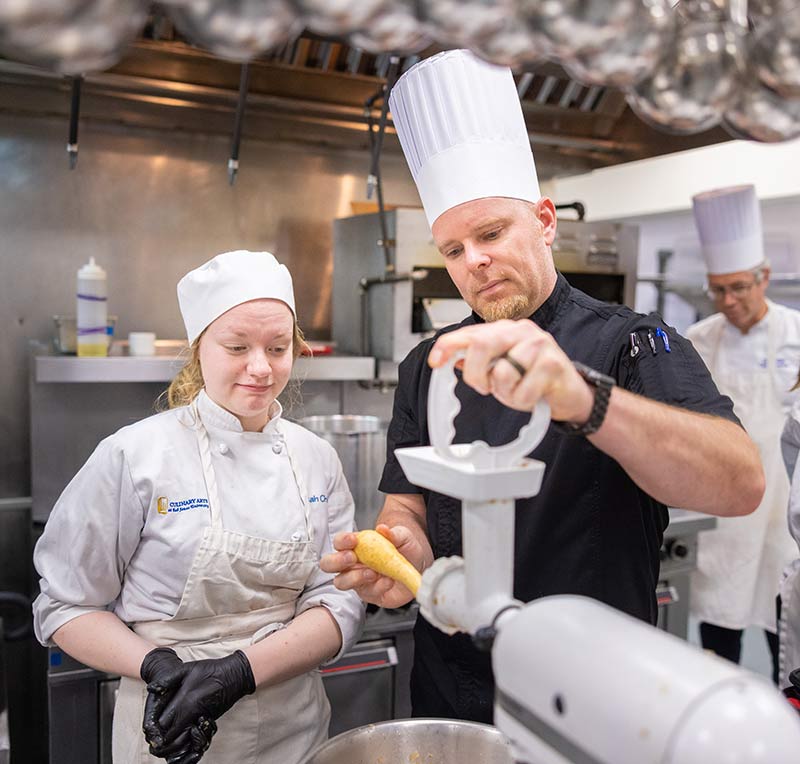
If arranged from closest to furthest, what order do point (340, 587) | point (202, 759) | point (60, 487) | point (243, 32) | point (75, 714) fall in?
point (243, 32)
point (340, 587)
point (202, 759)
point (75, 714)
point (60, 487)

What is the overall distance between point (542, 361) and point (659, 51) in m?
0.28

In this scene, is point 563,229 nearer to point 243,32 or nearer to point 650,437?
point 650,437

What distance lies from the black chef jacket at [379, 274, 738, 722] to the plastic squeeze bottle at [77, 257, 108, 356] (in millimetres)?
1413

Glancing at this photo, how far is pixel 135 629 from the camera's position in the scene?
145cm

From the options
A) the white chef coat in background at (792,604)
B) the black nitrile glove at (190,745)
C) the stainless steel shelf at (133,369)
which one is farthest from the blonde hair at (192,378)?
the white chef coat in background at (792,604)

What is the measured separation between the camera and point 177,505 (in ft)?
4.77

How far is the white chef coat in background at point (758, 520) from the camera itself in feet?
10.6

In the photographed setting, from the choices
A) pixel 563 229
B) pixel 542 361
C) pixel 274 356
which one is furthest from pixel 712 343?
pixel 542 361

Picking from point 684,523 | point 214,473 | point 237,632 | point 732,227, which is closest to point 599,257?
point 732,227

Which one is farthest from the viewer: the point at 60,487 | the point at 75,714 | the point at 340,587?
the point at 60,487

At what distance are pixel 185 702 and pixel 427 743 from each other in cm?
43

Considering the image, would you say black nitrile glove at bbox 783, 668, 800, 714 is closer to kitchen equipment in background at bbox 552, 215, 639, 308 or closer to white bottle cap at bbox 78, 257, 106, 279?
kitchen equipment in background at bbox 552, 215, 639, 308

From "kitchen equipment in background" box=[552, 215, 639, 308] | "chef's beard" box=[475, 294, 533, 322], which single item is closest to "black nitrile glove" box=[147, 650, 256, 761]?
"chef's beard" box=[475, 294, 533, 322]

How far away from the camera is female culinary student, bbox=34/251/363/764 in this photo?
1.40 m
